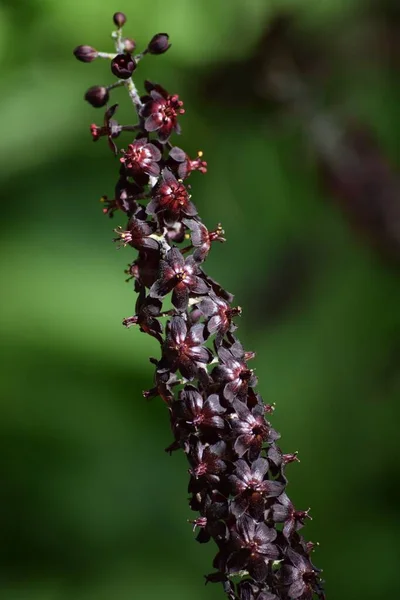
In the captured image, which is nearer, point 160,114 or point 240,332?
point 160,114

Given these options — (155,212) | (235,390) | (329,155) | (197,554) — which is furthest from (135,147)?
(197,554)

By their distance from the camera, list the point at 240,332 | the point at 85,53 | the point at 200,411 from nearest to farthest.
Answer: the point at 200,411, the point at 85,53, the point at 240,332

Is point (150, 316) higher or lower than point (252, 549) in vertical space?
higher

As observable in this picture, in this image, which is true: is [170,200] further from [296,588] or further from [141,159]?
[296,588]

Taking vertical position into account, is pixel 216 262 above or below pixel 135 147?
above

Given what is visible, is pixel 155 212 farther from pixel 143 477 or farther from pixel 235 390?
pixel 143 477

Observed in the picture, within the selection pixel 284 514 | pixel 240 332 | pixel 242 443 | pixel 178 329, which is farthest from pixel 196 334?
pixel 240 332
